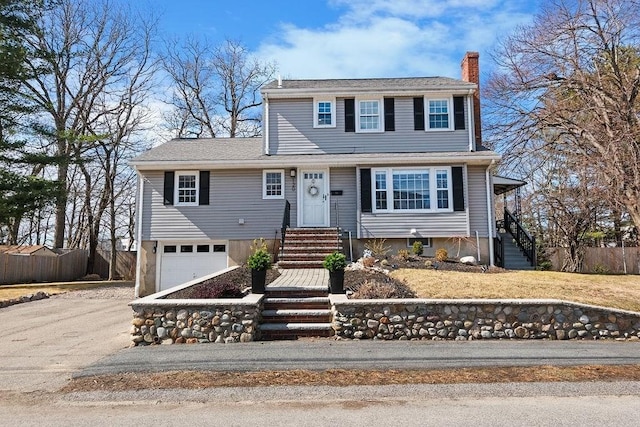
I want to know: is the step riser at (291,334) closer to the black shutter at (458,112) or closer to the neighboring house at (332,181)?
the neighboring house at (332,181)

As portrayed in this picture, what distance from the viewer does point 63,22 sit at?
1011 inches

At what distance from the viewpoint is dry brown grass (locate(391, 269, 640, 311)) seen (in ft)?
30.1

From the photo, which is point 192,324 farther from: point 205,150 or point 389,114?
point 389,114

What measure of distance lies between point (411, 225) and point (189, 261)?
786cm

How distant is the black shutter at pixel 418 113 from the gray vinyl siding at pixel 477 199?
2409 millimetres

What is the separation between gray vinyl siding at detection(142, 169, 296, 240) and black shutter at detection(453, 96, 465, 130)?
6391mm

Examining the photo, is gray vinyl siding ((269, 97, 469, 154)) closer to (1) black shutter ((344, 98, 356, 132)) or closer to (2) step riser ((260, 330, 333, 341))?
(1) black shutter ((344, 98, 356, 132))

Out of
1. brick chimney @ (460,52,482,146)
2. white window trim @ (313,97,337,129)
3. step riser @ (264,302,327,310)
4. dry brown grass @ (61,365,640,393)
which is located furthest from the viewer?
brick chimney @ (460,52,482,146)

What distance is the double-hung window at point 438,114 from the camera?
1611cm

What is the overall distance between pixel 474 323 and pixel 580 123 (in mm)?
11723

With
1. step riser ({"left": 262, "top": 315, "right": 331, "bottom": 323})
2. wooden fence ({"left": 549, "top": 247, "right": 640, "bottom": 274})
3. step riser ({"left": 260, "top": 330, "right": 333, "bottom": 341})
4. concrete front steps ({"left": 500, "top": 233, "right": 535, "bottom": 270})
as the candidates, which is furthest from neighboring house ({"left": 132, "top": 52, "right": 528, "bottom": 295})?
wooden fence ({"left": 549, "top": 247, "right": 640, "bottom": 274})

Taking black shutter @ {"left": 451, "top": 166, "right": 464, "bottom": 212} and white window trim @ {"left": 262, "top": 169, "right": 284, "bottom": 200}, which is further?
white window trim @ {"left": 262, "top": 169, "right": 284, "bottom": 200}

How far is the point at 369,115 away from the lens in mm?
16250

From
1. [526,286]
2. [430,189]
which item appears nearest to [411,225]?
[430,189]
